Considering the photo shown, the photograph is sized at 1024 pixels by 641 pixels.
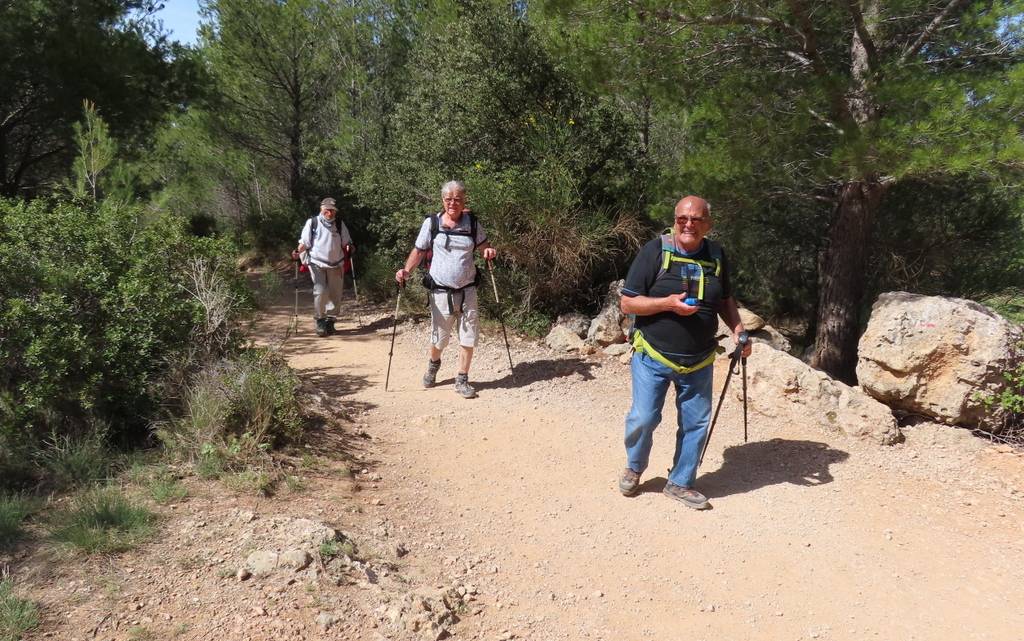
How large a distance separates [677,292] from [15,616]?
10.8 feet

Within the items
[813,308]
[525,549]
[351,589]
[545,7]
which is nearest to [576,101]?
[545,7]

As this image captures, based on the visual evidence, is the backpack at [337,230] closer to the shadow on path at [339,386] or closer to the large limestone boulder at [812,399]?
the shadow on path at [339,386]

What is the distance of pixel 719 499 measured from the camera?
418cm

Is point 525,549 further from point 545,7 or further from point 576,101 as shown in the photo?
point 576,101

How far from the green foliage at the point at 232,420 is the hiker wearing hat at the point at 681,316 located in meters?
2.25

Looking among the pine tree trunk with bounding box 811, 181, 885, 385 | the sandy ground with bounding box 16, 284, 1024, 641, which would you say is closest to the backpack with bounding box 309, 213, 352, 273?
the sandy ground with bounding box 16, 284, 1024, 641

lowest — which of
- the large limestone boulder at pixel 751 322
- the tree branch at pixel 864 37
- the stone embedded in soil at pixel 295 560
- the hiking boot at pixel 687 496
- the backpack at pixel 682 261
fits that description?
the hiking boot at pixel 687 496

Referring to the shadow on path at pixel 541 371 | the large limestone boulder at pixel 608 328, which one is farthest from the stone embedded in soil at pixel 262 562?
the large limestone boulder at pixel 608 328

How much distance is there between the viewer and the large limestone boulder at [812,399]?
507cm

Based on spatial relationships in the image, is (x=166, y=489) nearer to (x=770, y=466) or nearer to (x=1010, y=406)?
(x=770, y=466)

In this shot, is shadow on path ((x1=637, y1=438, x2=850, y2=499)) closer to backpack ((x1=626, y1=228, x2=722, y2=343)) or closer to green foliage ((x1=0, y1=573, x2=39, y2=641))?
backpack ((x1=626, y1=228, x2=722, y2=343))

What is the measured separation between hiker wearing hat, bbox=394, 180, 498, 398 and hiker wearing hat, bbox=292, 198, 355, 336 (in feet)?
8.01

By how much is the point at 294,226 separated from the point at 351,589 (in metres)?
12.4

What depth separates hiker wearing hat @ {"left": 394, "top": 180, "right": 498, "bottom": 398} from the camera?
540 centimetres
